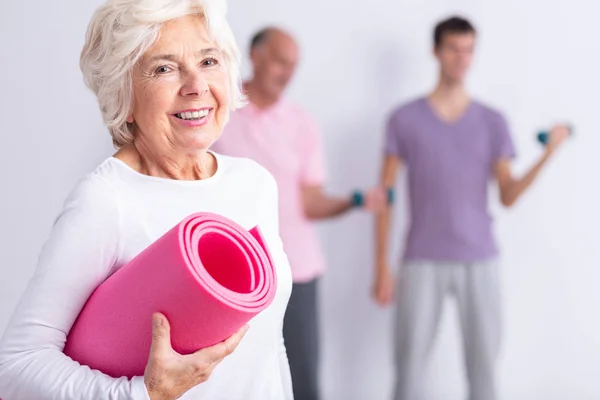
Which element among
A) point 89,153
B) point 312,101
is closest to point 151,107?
point 89,153

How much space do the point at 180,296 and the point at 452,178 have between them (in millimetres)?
1762

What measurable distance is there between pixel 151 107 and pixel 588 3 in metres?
2.39

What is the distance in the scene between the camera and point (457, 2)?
9.25 ft

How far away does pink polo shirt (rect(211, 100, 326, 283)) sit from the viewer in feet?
6.90

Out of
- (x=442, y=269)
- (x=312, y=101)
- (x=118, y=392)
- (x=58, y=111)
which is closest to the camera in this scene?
(x=118, y=392)

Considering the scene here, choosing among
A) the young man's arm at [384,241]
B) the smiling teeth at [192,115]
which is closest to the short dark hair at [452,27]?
the young man's arm at [384,241]

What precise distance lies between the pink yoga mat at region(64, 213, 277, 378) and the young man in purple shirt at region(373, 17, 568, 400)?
64.0 inches

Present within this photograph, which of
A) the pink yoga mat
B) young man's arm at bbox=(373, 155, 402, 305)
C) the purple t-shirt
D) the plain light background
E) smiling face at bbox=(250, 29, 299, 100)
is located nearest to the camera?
the pink yoga mat

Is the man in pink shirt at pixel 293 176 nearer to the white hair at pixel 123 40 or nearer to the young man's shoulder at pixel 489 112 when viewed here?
the young man's shoulder at pixel 489 112

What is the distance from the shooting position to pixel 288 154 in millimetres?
2193

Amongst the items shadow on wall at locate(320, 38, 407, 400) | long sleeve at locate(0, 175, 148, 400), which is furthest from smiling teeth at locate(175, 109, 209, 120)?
shadow on wall at locate(320, 38, 407, 400)

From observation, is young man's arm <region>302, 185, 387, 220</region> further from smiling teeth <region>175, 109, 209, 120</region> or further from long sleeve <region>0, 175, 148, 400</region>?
long sleeve <region>0, 175, 148, 400</region>

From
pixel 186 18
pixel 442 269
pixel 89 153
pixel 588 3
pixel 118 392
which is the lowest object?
pixel 442 269

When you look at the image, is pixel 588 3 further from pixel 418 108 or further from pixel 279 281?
pixel 279 281
